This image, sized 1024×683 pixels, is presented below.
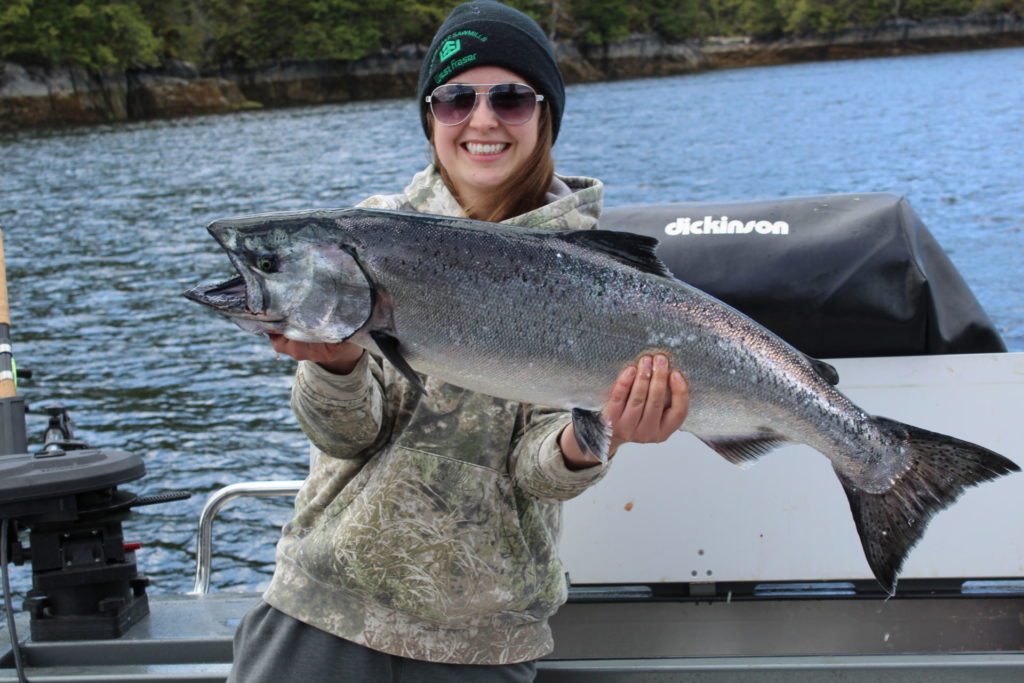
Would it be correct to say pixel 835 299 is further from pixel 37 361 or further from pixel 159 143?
pixel 159 143

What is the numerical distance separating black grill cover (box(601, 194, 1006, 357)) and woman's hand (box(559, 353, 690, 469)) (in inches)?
44.3

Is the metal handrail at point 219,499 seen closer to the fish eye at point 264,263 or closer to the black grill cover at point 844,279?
the fish eye at point 264,263

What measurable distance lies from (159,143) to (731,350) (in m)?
41.7

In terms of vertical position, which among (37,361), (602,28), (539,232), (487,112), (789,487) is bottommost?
(37,361)

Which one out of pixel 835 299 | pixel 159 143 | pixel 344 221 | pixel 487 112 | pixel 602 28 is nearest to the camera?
pixel 344 221

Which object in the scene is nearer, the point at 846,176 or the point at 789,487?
the point at 789,487

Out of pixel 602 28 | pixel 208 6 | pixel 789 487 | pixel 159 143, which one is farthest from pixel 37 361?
pixel 602 28

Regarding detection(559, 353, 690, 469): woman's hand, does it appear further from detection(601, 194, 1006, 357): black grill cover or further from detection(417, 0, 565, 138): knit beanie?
detection(601, 194, 1006, 357): black grill cover

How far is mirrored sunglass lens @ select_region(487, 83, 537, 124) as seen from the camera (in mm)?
2936

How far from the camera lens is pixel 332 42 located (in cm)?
7981

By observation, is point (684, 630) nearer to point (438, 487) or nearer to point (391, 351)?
point (438, 487)

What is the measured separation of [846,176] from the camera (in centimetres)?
2508

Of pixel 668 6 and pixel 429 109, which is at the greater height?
pixel 668 6

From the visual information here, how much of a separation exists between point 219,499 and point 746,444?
2133 mm
